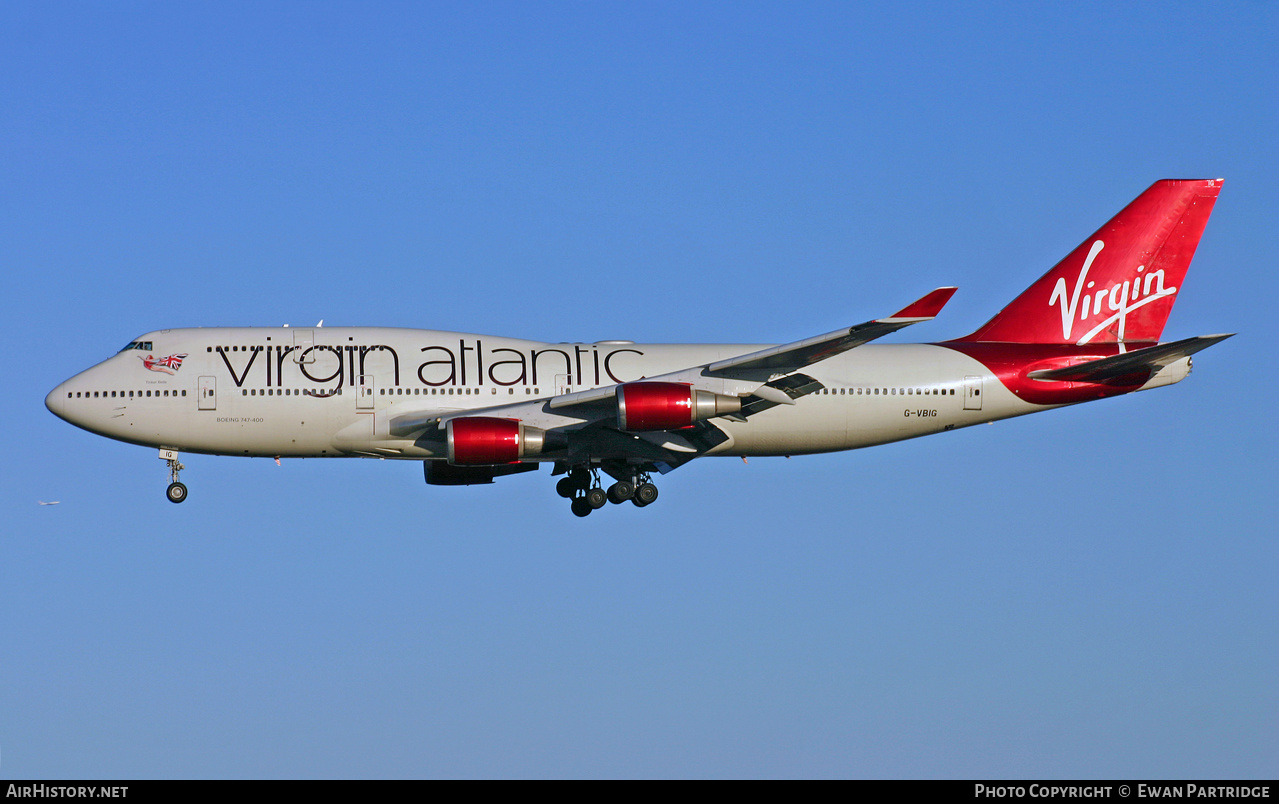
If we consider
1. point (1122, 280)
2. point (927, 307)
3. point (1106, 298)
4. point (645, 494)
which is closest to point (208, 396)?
point (645, 494)

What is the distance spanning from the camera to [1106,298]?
163 ft

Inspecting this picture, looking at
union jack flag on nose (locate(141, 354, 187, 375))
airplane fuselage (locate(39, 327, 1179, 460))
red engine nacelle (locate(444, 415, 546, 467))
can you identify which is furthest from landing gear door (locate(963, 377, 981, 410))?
union jack flag on nose (locate(141, 354, 187, 375))

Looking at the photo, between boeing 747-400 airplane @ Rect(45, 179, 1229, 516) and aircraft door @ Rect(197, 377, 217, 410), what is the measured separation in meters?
0.04

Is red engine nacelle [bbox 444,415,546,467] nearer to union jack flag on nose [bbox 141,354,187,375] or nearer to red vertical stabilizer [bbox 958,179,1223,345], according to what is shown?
union jack flag on nose [bbox 141,354,187,375]

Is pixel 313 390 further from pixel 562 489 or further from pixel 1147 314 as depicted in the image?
pixel 1147 314

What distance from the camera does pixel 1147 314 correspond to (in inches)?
1960

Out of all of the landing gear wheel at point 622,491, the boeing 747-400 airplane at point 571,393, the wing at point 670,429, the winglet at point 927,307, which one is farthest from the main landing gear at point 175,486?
the winglet at point 927,307

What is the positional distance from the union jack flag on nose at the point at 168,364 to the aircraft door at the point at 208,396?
42.8 inches

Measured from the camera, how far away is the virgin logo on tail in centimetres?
4941

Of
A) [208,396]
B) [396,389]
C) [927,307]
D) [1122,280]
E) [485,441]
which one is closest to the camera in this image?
[927,307]

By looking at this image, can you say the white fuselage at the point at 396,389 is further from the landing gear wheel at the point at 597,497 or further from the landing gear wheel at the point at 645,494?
the landing gear wheel at the point at 597,497

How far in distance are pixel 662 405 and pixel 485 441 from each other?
4956 mm

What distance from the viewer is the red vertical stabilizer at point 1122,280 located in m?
49.4

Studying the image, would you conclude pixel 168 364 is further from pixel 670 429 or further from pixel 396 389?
pixel 670 429
